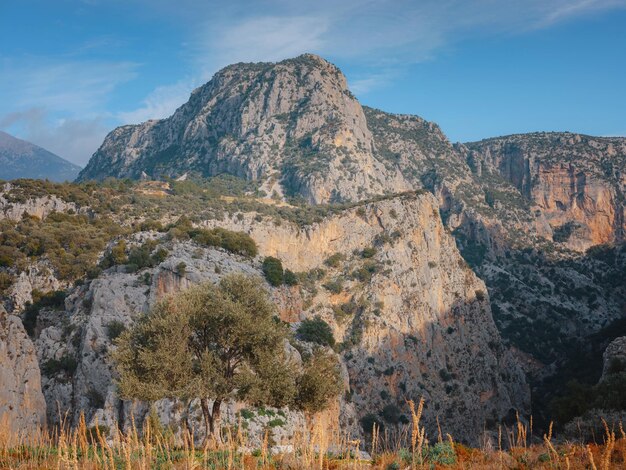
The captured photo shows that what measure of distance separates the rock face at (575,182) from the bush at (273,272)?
118 meters

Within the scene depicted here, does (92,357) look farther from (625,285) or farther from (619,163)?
(619,163)

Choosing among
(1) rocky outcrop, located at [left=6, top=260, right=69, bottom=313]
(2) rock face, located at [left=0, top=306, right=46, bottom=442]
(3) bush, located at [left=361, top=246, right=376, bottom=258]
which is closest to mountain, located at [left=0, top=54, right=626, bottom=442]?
(1) rocky outcrop, located at [left=6, top=260, right=69, bottom=313]

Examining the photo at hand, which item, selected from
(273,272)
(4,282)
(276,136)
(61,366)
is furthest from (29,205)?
(276,136)

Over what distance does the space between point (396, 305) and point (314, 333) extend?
24143mm

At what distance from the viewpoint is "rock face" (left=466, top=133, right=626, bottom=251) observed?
473ft

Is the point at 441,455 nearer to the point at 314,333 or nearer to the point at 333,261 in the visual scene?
the point at 314,333

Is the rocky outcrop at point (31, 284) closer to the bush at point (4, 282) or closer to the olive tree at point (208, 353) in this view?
the bush at point (4, 282)

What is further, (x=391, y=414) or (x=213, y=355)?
(x=391, y=414)

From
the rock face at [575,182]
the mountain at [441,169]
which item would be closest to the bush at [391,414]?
the mountain at [441,169]

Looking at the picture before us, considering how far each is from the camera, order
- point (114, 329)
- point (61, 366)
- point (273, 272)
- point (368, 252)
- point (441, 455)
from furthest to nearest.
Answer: point (368, 252), point (273, 272), point (114, 329), point (61, 366), point (441, 455)

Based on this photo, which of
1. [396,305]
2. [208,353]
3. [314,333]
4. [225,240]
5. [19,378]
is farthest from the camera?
[396,305]

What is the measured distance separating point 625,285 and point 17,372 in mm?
123906

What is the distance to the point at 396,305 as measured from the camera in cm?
6938

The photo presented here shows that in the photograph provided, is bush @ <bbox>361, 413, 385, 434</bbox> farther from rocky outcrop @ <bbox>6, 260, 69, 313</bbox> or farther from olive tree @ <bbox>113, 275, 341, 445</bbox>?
rocky outcrop @ <bbox>6, 260, 69, 313</bbox>
